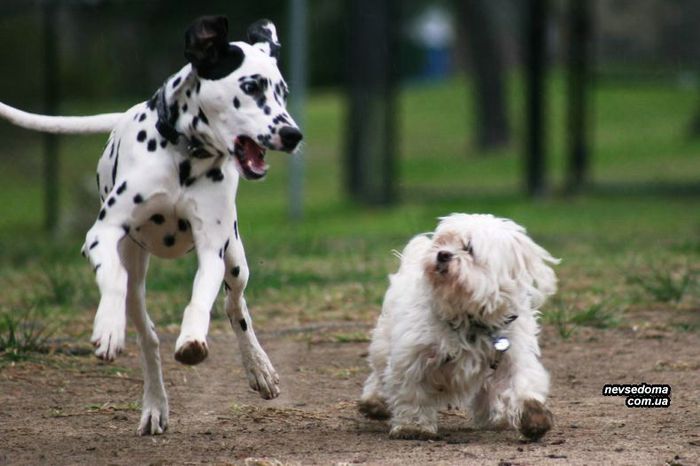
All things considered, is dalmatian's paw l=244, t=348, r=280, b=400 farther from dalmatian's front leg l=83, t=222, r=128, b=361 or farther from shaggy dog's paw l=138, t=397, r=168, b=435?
dalmatian's front leg l=83, t=222, r=128, b=361

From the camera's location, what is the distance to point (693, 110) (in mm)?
21922

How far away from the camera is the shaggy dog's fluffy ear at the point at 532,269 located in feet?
18.7

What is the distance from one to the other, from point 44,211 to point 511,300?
10.8m

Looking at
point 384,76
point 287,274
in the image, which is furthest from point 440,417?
point 384,76

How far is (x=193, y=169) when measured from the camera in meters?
5.38

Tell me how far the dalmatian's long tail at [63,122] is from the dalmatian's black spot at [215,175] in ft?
2.59

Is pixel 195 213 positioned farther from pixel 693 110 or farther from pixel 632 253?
Result: pixel 693 110

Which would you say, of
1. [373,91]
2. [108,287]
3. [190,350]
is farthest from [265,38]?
[373,91]

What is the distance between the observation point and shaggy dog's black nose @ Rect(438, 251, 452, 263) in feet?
18.4

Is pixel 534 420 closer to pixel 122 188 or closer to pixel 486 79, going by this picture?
pixel 122 188

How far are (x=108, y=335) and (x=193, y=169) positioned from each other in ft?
2.63

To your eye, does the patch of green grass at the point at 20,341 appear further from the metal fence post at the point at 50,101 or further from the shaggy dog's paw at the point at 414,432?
the metal fence post at the point at 50,101

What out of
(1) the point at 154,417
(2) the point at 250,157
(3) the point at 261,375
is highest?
(2) the point at 250,157

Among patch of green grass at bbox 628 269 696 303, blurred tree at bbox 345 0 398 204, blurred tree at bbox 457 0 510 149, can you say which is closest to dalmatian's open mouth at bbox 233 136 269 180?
patch of green grass at bbox 628 269 696 303
